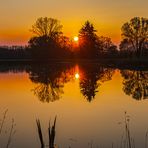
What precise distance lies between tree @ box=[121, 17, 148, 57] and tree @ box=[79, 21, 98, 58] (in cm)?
646

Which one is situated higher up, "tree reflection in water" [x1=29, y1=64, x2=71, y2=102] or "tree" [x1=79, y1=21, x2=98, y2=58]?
"tree" [x1=79, y1=21, x2=98, y2=58]

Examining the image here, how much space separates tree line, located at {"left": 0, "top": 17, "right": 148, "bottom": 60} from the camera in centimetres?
7625

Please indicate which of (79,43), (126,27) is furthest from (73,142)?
(79,43)

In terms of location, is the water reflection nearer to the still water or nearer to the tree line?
the still water

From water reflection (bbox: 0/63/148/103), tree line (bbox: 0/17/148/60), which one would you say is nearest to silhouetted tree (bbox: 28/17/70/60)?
tree line (bbox: 0/17/148/60)

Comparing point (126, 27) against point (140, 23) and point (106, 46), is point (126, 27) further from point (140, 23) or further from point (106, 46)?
point (106, 46)

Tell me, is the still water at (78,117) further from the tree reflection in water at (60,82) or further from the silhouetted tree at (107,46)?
→ the silhouetted tree at (107,46)

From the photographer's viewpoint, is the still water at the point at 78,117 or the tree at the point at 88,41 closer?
the still water at the point at 78,117

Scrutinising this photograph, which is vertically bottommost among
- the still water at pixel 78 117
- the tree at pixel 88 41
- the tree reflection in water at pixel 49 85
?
the tree reflection in water at pixel 49 85

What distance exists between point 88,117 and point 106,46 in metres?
79.8

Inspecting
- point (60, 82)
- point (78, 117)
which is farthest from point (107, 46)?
point (78, 117)

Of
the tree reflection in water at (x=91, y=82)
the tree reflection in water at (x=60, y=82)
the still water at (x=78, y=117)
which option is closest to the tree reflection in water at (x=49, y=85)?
the tree reflection in water at (x=60, y=82)

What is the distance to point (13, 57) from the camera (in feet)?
310

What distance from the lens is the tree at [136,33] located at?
→ 246ft
